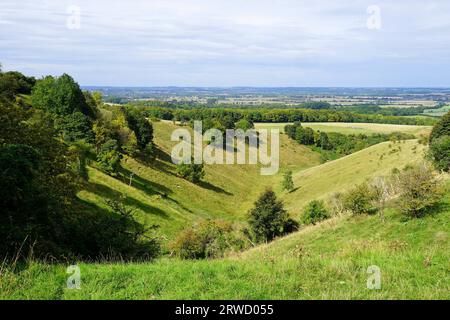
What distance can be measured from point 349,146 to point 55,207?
123 metres

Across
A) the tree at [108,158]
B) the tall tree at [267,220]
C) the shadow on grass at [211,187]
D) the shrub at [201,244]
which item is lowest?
the shadow on grass at [211,187]

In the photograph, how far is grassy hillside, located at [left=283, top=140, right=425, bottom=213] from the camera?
6172cm

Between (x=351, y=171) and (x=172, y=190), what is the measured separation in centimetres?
3121

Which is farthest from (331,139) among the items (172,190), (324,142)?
(172,190)

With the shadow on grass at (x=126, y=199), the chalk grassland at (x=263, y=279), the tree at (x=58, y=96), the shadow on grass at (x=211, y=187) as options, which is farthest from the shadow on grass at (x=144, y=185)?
the chalk grassland at (x=263, y=279)

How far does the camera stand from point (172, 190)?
6272 centimetres

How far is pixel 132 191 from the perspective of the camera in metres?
50.8

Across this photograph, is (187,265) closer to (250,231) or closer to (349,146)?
(250,231)

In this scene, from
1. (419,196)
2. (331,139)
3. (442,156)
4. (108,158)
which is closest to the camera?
(419,196)

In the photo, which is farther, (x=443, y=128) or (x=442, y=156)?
(x=443, y=128)

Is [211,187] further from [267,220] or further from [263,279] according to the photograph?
[263,279]

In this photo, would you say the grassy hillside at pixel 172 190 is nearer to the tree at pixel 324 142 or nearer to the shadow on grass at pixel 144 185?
the shadow on grass at pixel 144 185

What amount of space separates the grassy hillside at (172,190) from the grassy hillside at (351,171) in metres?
9.04

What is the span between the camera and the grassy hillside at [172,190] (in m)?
46.3
